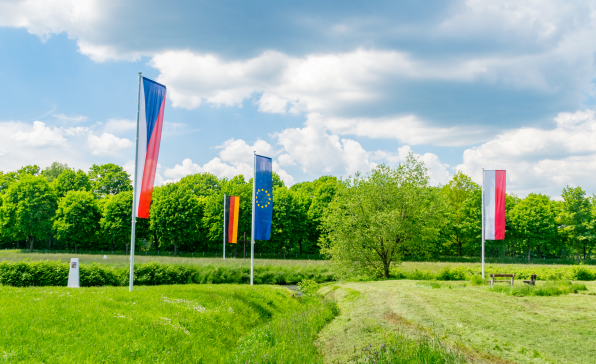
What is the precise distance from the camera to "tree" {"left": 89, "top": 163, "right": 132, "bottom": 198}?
75.4 m

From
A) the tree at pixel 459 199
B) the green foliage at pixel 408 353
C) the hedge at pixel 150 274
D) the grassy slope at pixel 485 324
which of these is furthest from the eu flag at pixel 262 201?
the tree at pixel 459 199

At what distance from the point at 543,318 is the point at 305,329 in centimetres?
635

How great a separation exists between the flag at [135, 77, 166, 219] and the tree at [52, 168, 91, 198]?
6269cm

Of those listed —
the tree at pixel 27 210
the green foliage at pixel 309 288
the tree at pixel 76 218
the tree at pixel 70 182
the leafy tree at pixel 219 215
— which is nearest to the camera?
the green foliage at pixel 309 288

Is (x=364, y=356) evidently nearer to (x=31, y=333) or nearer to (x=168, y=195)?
(x=31, y=333)

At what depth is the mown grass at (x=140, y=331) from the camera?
7168 mm

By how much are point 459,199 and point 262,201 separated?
49093 mm

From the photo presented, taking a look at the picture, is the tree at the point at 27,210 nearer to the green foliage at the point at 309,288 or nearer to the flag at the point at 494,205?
the green foliage at the point at 309,288

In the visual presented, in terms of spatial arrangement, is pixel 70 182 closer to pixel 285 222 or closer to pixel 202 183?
pixel 202 183

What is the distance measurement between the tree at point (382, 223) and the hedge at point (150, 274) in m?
4.69

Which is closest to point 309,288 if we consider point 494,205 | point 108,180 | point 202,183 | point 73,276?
point 73,276

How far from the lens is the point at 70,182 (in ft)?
237

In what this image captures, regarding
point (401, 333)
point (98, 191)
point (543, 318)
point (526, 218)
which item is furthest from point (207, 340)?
point (98, 191)

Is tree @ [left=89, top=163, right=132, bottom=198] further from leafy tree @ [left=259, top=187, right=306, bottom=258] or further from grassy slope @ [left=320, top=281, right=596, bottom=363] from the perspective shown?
grassy slope @ [left=320, top=281, right=596, bottom=363]
